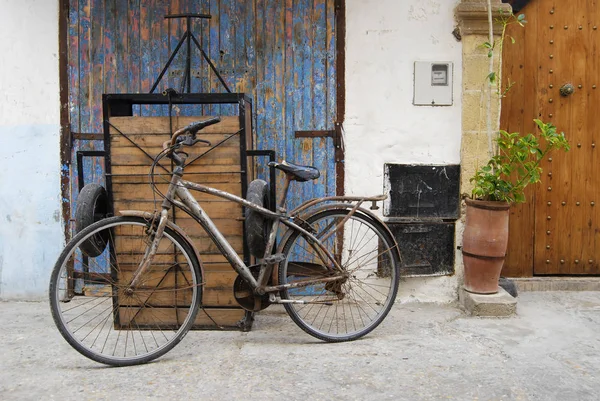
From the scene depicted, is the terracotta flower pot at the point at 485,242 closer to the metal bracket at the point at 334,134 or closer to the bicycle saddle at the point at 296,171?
the metal bracket at the point at 334,134

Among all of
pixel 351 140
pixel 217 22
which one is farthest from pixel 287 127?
pixel 217 22

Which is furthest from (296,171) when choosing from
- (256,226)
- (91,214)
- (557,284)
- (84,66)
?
(557,284)

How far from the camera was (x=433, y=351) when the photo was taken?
390 cm

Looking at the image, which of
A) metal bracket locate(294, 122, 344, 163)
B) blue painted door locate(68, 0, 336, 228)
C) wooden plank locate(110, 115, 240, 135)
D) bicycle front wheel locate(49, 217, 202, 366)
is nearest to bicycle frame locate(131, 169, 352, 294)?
bicycle front wheel locate(49, 217, 202, 366)

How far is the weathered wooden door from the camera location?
5191mm

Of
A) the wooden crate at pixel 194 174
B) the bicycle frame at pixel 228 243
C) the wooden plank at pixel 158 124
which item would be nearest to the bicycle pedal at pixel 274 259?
the bicycle frame at pixel 228 243

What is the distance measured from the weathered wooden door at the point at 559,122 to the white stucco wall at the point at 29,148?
381cm

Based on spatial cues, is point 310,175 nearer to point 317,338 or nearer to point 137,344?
point 317,338

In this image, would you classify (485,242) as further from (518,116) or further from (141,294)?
(141,294)

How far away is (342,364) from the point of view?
3.65m

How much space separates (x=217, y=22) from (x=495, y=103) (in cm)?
234

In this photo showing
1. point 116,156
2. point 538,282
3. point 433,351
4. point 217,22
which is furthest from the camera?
point 538,282

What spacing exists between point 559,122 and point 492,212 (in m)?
1.29

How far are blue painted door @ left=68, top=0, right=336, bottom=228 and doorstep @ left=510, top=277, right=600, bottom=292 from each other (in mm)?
1933
